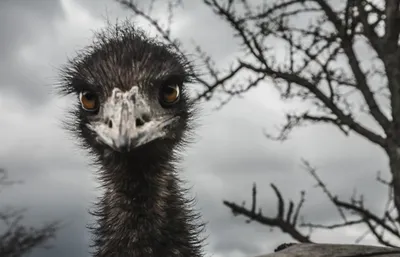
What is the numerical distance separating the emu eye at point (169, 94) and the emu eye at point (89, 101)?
0.26 metres

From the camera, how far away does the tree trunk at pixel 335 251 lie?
290 cm

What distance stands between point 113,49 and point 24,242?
123 inches

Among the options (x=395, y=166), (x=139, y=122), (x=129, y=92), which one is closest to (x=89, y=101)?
(x=129, y=92)

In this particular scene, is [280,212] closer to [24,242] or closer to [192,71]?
[24,242]

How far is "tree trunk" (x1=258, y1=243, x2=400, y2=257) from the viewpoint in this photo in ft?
9.53

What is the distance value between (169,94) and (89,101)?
322 millimetres

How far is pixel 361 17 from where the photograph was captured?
7871 mm

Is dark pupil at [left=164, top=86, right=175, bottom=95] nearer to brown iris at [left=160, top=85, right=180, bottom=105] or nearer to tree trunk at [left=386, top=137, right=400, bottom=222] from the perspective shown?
brown iris at [left=160, top=85, right=180, bottom=105]

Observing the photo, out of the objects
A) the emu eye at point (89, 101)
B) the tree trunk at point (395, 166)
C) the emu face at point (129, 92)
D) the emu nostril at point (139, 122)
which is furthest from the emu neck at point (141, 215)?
the tree trunk at point (395, 166)

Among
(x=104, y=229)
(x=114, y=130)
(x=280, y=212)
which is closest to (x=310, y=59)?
(x=280, y=212)

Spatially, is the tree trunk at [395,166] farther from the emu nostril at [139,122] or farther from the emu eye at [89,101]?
the emu nostril at [139,122]

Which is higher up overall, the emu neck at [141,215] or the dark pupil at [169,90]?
the dark pupil at [169,90]

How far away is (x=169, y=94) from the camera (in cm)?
324

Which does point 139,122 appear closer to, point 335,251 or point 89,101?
point 89,101
